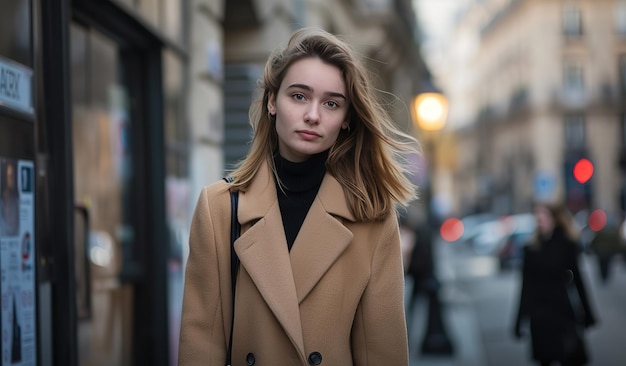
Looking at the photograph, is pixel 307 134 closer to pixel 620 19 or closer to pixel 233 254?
pixel 233 254

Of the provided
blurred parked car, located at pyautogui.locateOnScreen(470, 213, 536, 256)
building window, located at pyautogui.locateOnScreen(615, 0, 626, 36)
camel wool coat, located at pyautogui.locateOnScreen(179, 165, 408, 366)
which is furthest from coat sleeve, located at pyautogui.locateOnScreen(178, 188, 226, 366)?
building window, located at pyautogui.locateOnScreen(615, 0, 626, 36)

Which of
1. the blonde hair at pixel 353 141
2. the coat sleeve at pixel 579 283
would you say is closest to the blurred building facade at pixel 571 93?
the coat sleeve at pixel 579 283

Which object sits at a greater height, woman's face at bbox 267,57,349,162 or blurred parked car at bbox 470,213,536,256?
woman's face at bbox 267,57,349,162

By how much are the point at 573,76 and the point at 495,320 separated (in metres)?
49.5

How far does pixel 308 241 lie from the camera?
312 cm

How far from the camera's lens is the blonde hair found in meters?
3.13

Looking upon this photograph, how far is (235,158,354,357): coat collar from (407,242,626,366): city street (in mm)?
6437

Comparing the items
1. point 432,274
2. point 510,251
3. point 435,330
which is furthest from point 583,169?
point 510,251

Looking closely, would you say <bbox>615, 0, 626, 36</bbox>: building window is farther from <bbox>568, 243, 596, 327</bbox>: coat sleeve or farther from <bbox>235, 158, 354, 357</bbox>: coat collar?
<bbox>235, 158, 354, 357</bbox>: coat collar

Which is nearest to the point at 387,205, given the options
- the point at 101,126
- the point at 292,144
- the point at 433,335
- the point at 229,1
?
the point at 292,144

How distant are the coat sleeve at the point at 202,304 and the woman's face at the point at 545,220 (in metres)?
6.58

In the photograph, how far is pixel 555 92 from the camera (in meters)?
63.3

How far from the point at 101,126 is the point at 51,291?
2.02 metres

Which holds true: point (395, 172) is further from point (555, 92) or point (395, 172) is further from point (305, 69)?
point (555, 92)
